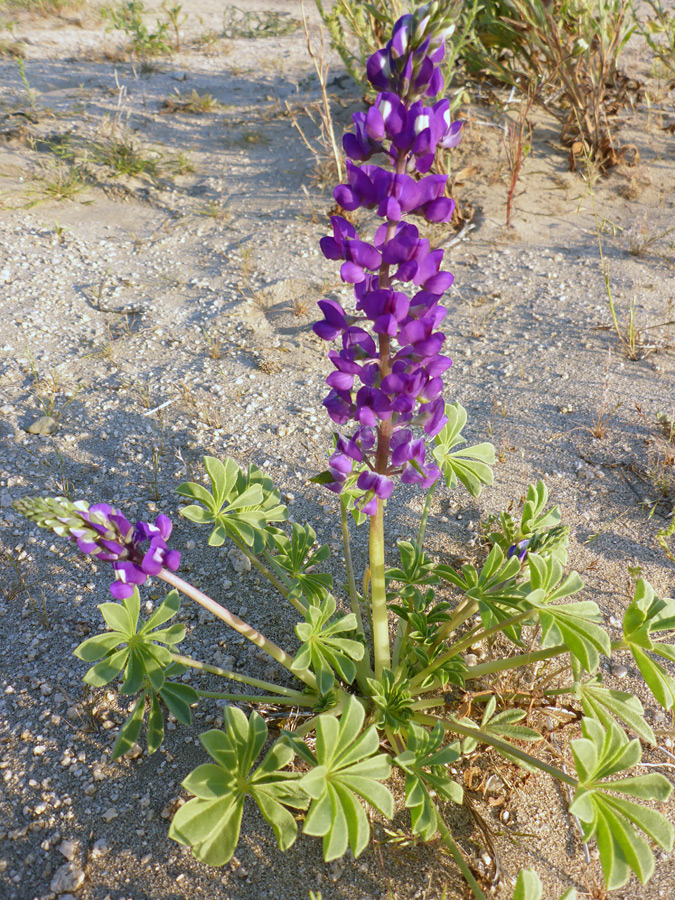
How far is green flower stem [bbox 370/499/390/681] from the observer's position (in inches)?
72.1

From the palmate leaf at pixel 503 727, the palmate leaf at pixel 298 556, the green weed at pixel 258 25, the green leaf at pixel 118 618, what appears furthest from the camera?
the green weed at pixel 258 25

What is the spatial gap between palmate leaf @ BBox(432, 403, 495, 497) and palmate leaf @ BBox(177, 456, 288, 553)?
61cm

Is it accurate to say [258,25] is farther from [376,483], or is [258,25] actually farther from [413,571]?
[376,483]

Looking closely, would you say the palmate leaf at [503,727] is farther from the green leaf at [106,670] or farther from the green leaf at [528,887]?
the green leaf at [106,670]

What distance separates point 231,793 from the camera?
5.29 ft

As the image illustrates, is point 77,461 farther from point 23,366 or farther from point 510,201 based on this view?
point 510,201

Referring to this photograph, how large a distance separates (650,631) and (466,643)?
0.51 metres

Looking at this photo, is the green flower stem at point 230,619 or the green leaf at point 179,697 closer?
the green flower stem at point 230,619

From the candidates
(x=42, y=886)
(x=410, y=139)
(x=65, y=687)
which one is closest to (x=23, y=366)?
(x=65, y=687)

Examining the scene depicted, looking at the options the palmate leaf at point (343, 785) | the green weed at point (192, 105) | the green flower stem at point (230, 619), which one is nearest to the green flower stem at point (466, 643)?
the green flower stem at point (230, 619)

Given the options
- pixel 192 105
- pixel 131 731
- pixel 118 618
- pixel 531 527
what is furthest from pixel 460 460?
pixel 192 105

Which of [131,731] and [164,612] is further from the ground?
[164,612]

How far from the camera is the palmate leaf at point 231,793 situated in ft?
5.01

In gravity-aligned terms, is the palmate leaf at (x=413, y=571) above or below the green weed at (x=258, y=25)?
below
